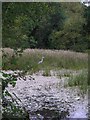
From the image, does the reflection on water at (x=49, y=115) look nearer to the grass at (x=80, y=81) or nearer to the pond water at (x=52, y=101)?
the pond water at (x=52, y=101)

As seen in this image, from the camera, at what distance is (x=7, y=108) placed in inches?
100

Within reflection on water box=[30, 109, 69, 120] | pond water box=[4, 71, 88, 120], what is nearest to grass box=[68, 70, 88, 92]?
pond water box=[4, 71, 88, 120]

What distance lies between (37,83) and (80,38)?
8252 mm

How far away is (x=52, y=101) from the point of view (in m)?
5.25

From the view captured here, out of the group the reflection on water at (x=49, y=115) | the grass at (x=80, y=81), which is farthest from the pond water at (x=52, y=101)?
the grass at (x=80, y=81)

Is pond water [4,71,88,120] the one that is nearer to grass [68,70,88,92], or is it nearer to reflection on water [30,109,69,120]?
reflection on water [30,109,69,120]

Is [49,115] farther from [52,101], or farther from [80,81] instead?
[80,81]

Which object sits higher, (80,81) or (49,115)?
(80,81)

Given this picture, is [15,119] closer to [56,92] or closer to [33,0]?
[33,0]

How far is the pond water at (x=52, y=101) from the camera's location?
4406mm

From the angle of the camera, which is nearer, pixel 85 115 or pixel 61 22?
pixel 85 115

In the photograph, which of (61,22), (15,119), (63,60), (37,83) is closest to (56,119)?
(15,119)

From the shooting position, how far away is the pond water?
441 cm

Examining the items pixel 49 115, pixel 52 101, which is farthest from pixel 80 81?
pixel 49 115
